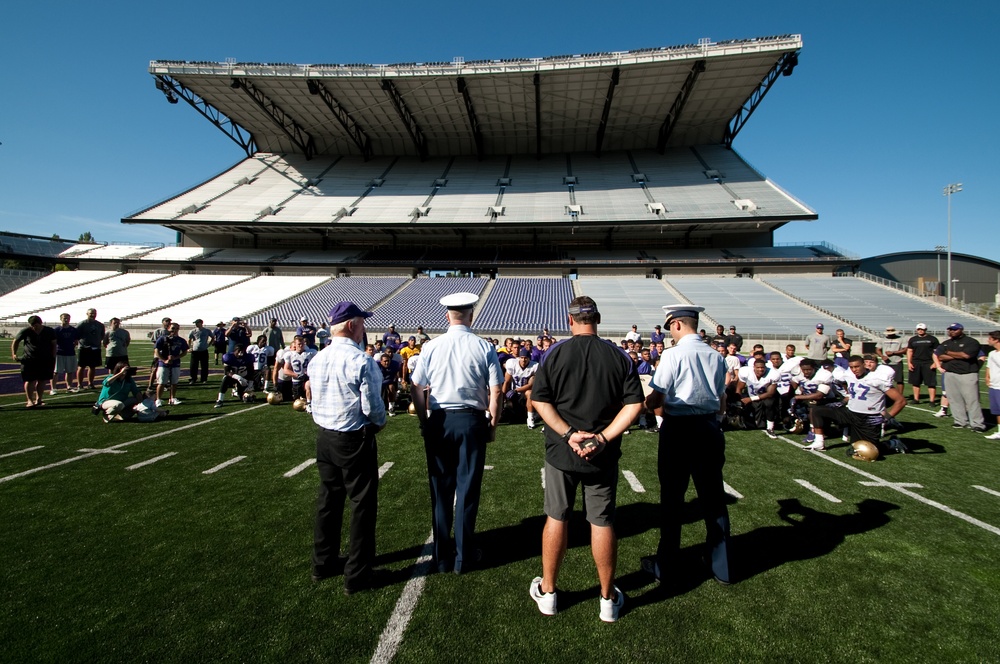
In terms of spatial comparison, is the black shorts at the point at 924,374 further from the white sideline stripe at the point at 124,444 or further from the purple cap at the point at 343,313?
the white sideline stripe at the point at 124,444

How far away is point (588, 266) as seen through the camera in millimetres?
33375

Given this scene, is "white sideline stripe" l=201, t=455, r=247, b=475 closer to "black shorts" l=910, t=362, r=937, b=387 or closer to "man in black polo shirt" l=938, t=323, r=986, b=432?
"man in black polo shirt" l=938, t=323, r=986, b=432

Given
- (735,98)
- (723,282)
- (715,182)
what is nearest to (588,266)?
(723,282)

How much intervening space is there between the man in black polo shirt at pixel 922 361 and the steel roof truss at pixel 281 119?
43894 mm

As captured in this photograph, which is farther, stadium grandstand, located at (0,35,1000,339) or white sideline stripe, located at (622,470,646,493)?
stadium grandstand, located at (0,35,1000,339)

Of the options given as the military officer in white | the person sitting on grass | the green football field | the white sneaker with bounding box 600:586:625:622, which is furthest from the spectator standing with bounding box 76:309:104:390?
the white sneaker with bounding box 600:586:625:622

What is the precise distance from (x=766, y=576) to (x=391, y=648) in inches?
106

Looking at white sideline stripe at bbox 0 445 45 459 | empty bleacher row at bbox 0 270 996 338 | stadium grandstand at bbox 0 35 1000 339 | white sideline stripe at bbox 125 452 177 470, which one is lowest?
white sideline stripe at bbox 125 452 177 470

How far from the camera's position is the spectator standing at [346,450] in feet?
9.28

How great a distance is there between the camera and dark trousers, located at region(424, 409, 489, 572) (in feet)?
9.78

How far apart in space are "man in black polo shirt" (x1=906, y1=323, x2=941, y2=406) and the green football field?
5958mm

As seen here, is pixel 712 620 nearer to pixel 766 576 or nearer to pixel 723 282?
pixel 766 576

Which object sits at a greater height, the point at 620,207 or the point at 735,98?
the point at 735,98

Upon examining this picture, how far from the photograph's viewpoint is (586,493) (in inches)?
99.4
